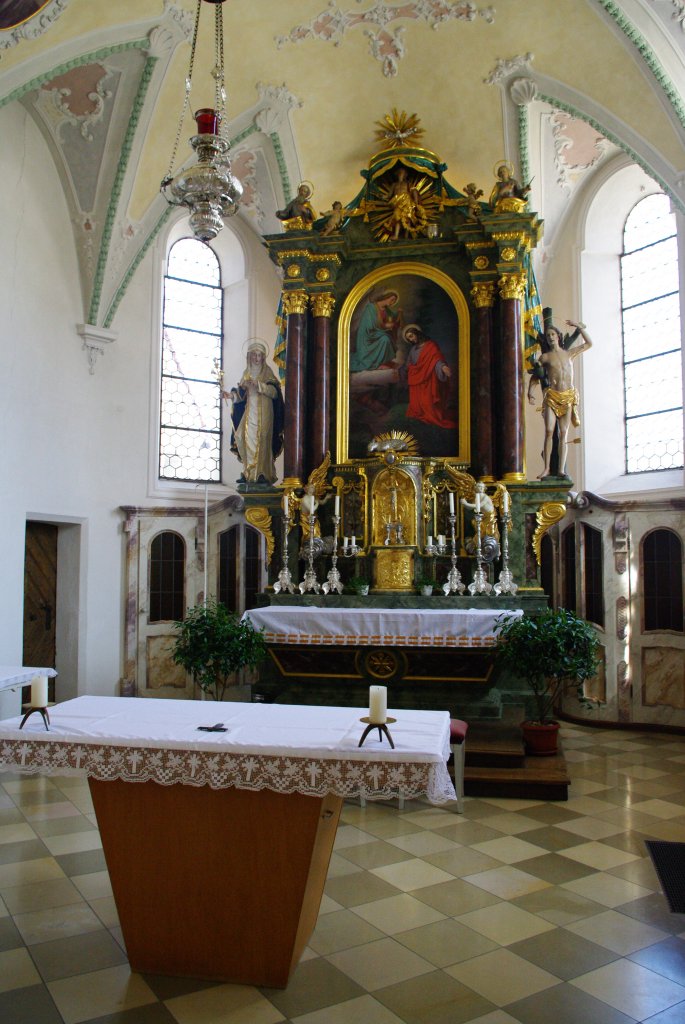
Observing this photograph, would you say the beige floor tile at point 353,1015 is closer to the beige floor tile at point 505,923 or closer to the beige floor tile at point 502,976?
the beige floor tile at point 502,976

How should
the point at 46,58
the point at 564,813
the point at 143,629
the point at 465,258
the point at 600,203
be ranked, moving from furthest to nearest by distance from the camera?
the point at 600,203 → the point at 143,629 → the point at 465,258 → the point at 46,58 → the point at 564,813

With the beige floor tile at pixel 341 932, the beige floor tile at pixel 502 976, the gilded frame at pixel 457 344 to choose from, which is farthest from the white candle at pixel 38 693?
the gilded frame at pixel 457 344

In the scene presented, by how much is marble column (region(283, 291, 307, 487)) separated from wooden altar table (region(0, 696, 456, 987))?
6178 mm

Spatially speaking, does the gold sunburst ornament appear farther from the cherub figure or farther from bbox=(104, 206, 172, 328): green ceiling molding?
bbox=(104, 206, 172, 328): green ceiling molding

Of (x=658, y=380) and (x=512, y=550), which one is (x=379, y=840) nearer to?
(x=512, y=550)

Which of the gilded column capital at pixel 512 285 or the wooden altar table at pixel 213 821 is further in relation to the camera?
the gilded column capital at pixel 512 285

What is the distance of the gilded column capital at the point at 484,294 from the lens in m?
9.87

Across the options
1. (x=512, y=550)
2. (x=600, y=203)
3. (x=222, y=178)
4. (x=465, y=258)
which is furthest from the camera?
(x=600, y=203)

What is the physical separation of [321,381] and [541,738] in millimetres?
4862

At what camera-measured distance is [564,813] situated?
6469mm

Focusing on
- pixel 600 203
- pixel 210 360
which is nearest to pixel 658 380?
pixel 600 203

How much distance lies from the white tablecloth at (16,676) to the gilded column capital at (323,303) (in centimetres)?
535

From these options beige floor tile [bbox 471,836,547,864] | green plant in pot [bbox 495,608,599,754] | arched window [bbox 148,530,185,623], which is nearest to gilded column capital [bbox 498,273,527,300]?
green plant in pot [bbox 495,608,599,754]

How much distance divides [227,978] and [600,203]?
11.1 m
